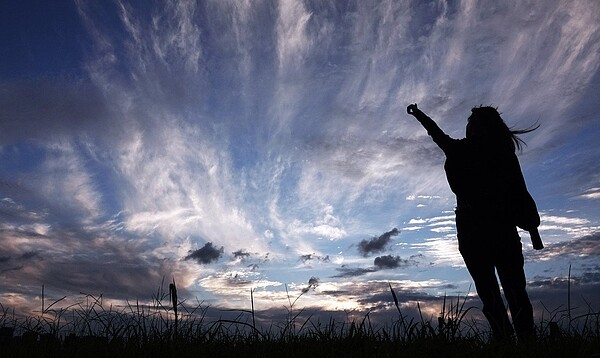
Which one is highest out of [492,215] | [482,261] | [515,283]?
[492,215]

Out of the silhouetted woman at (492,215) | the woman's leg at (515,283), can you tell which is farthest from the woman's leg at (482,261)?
the woman's leg at (515,283)

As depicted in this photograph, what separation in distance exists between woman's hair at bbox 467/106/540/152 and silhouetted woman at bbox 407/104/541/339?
2cm

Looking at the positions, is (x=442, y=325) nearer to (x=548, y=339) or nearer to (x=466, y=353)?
(x=466, y=353)

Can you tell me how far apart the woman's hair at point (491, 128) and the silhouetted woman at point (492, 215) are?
0.02 meters

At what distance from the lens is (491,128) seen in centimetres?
637

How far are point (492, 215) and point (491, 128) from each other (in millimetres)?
1169

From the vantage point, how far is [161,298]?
538cm

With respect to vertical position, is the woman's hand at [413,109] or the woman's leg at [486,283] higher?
the woman's hand at [413,109]

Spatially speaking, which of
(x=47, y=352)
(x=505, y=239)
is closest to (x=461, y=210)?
(x=505, y=239)

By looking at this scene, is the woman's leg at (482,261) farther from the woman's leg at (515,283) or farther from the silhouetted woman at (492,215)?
the woman's leg at (515,283)

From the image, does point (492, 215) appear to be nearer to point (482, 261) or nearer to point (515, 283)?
point (482, 261)

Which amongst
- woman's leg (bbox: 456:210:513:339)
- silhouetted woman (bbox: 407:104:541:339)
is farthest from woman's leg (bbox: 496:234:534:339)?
woman's leg (bbox: 456:210:513:339)

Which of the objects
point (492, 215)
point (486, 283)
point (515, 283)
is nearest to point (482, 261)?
point (486, 283)

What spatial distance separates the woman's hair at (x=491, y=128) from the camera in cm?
631
